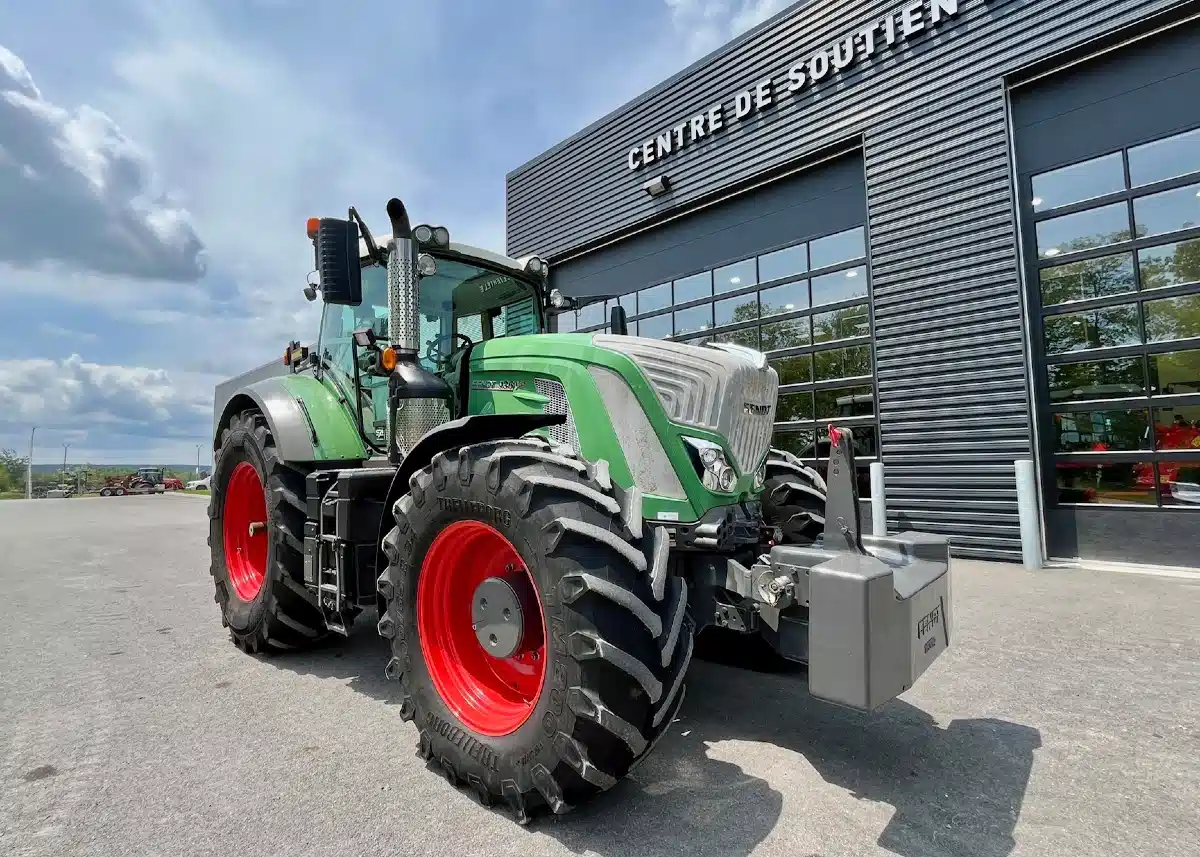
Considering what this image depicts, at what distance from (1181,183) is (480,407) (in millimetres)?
7658

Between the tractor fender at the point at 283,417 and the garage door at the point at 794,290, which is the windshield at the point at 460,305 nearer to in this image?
the tractor fender at the point at 283,417

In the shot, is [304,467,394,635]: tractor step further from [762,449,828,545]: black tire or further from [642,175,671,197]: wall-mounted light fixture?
[642,175,671,197]: wall-mounted light fixture

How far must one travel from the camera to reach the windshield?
13.5 ft

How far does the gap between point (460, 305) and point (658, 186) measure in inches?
309

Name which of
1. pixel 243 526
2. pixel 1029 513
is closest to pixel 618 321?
pixel 243 526

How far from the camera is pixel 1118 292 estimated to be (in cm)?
732

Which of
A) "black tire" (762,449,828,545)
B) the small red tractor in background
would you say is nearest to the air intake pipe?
"black tire" (762,449,828,545)

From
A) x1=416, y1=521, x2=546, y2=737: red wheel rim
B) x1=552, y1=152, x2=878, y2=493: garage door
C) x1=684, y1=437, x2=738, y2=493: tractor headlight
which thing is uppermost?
x1=552, y1=152, x2=878, y2=493: garage door

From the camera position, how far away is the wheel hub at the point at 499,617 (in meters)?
2.63

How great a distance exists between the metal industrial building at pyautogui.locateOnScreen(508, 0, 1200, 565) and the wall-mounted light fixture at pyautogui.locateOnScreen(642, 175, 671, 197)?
0.71 m

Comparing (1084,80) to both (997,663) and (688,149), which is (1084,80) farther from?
(997,663)

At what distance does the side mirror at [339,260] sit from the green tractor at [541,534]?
10 mm

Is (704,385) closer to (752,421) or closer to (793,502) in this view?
(752,421)

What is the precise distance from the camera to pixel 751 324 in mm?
10250
